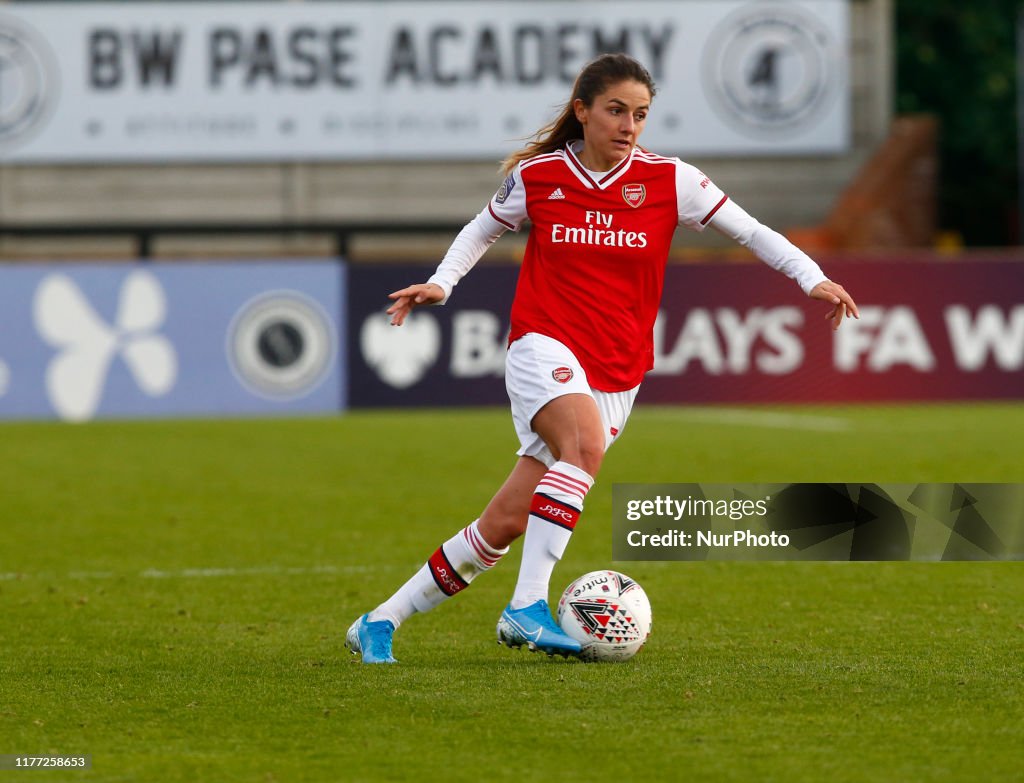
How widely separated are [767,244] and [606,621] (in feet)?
4.29

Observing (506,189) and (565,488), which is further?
(506,189)

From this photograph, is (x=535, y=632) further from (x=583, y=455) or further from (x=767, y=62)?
(x=767, y=62)

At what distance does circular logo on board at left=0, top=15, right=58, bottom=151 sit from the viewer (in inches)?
960

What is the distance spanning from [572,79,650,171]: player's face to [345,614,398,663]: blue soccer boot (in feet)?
5.39

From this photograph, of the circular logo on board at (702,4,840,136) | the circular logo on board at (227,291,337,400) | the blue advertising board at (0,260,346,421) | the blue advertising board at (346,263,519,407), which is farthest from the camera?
the circular logo on board at (702,4,840,136)

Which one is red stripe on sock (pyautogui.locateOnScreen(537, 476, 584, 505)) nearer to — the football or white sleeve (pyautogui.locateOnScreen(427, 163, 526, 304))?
the football

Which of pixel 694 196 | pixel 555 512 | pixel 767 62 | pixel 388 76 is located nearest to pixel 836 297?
pixel 694 196

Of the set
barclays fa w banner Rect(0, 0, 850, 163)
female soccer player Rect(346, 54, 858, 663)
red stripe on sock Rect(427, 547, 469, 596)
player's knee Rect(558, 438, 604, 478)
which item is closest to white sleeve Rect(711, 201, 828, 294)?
female soccer player Rect(346, 54, 858, 663)

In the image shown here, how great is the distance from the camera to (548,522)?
590cm

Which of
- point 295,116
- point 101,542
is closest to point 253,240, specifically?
point 295,116

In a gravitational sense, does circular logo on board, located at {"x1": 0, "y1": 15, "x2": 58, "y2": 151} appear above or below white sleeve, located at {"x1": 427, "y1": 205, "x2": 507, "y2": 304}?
above

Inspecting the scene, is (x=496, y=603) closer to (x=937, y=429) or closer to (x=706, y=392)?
(x=937, y=429)

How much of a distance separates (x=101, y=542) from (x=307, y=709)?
4.52 m


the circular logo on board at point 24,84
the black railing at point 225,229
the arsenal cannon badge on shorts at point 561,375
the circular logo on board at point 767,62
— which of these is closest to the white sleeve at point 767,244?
the arsenal cannon badge on shorts at point 561,375
